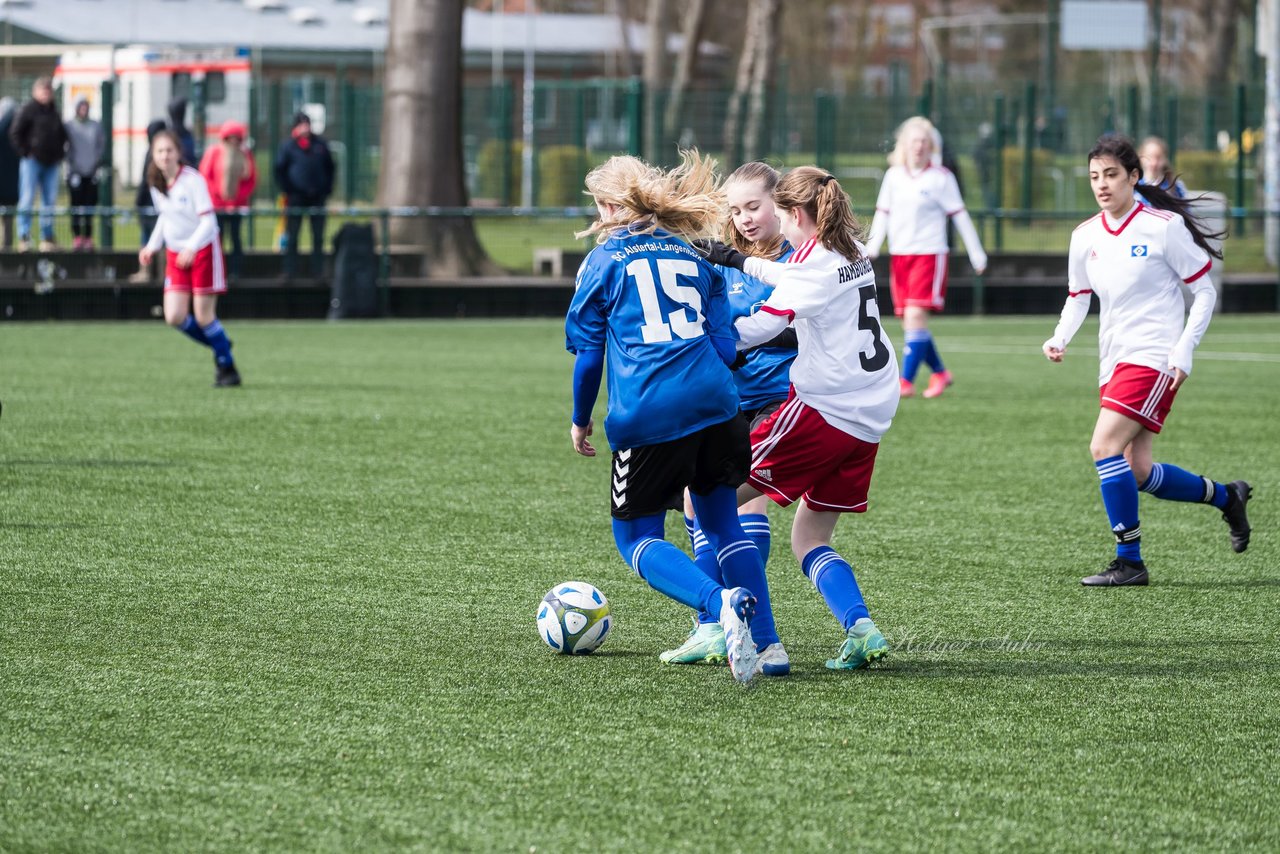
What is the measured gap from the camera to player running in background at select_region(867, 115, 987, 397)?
12945 millimetres

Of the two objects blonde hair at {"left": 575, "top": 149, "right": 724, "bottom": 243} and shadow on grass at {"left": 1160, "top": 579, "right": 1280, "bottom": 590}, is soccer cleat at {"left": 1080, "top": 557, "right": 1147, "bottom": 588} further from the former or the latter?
blonde hair at {"left": 575, "top": 149, "right": 724, "bottom": 243}

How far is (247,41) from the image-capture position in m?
40.3

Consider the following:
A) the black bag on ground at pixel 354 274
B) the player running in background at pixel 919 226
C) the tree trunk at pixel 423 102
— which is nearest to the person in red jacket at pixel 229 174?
the black bag on ground at pixel 354 274

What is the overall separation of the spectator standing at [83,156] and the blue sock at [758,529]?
16530 millimetres

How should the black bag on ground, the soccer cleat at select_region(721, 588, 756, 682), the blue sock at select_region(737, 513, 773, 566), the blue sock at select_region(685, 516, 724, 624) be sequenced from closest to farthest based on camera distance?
the soccer cleat at select_region(721, 588, 756, 682) → the blue sock at select_region(685, 516, 724, 624) → the blue sock at select_region(737, 513, 773, 566) → the black bag on ground

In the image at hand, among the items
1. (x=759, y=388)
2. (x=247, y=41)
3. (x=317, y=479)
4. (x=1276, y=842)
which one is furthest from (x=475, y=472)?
(x=247, y=41)

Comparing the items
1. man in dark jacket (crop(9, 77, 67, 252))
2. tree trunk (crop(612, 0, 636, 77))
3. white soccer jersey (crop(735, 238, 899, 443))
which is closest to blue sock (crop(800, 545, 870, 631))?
white soccer jersey (crop(735, 238, 899, 443))

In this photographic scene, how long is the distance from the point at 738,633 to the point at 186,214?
9.07 meters

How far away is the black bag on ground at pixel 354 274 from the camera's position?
20125 mm

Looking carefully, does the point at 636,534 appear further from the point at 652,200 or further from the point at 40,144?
the point at 40,144

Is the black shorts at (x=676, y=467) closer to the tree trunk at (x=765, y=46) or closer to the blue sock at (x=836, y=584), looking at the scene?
the blue sock at (x=836, y=584)

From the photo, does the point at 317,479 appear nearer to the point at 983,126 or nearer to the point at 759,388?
the point at 759,388

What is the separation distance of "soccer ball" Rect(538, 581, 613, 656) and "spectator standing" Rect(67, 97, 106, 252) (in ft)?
54.6

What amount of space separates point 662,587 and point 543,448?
5228mm
